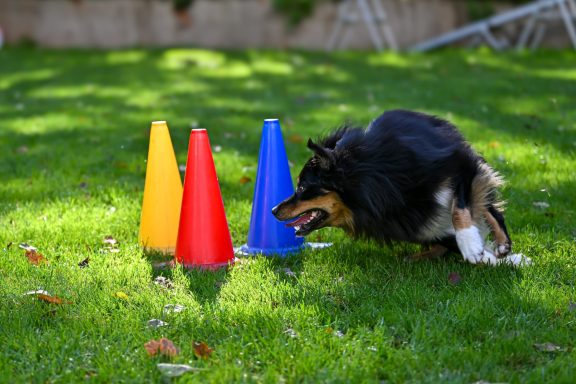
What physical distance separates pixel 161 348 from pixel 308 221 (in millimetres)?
1240

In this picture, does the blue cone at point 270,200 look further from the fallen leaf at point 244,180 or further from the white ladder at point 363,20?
the white ladder at point 363,20

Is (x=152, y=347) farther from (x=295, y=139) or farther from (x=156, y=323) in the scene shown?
(x=295, y=139)

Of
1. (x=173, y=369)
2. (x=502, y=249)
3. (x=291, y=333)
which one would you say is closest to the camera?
(x=173, y=369)

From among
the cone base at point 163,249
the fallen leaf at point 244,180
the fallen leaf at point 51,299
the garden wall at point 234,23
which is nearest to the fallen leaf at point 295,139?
the fallen leaf at point 244,180

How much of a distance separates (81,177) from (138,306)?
9.18 feet

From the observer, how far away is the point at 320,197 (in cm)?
372

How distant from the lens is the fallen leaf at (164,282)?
376 cm

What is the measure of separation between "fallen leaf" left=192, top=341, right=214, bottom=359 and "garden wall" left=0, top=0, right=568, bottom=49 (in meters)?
12.4

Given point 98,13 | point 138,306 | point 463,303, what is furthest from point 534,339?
point 98,13

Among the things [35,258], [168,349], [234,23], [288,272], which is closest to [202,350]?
[168,349]

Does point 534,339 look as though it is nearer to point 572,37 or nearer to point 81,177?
point 81,177

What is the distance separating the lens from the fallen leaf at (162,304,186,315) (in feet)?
11.1

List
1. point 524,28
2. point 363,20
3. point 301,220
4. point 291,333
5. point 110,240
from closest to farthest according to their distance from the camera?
point 291,333, point 301,220, point 110,240, point 524,28, point 363,20

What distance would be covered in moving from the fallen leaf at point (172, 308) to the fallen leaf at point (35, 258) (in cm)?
101
